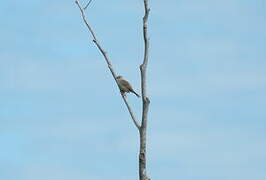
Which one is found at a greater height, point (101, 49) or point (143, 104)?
point (101, 49)

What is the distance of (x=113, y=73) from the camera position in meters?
7.12

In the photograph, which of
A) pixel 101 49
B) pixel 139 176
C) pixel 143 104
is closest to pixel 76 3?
pixel 101 49

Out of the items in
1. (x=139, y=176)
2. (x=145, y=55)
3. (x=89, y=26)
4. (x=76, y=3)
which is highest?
(x=76, y=3)

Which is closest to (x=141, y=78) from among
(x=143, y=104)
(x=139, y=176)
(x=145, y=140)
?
(x=143, y=104)

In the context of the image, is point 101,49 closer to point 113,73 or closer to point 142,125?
point 113,73

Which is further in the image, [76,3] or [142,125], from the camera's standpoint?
[76,3]

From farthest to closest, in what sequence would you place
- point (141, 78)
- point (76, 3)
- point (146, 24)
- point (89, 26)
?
point (76, 3), point (89, 26), point (146, 24), point (141, 78)

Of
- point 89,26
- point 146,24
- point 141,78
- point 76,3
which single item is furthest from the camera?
point 76,3

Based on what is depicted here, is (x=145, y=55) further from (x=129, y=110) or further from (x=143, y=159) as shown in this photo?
(x=143, y=159)

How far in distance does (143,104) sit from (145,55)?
26.1 inches

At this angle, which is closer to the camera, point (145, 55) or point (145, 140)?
point (145, 140)

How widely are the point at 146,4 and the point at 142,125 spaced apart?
5.47ft

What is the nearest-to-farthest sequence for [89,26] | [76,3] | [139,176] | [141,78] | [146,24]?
[139,176], [141,78], [146,24], [89,26], [76,3]

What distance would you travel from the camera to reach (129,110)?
686cm
